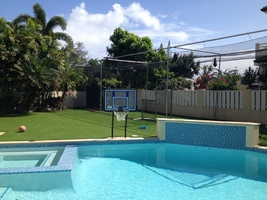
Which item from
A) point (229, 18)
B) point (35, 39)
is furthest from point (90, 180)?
point (35, 39)

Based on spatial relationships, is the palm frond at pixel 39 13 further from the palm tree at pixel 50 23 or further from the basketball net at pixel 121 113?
the basketball net at pixel 121 113

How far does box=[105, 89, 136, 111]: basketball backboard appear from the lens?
8.38 meters

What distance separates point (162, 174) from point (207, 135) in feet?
9.39

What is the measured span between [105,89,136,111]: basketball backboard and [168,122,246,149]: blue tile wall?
4.44ft

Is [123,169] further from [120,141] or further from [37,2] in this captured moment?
[37,2]

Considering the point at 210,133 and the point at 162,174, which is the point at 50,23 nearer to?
the point at 210,133

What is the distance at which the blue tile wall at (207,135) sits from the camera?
7.65 meters

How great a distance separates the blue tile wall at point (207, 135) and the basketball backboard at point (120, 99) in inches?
53.3

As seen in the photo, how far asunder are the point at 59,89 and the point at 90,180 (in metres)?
14.0

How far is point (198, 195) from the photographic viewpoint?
4594mm

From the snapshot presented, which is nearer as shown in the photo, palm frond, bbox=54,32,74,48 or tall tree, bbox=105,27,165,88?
palm frond, bbox=54,32,74,48

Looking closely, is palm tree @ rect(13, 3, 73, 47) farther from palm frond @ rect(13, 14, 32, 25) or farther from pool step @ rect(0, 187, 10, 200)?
pool step @ rect(0, 187, 10, 200)

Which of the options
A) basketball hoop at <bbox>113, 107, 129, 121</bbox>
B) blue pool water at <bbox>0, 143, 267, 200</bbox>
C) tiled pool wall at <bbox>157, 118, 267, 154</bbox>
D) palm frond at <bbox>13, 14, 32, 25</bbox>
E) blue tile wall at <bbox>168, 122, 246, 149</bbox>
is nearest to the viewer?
blue pool water at <bbox>0, 143, 267, 200</bbox>

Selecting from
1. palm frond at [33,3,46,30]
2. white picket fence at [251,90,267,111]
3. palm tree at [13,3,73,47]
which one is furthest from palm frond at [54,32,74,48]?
white picket fence at [251,90,267,111]
